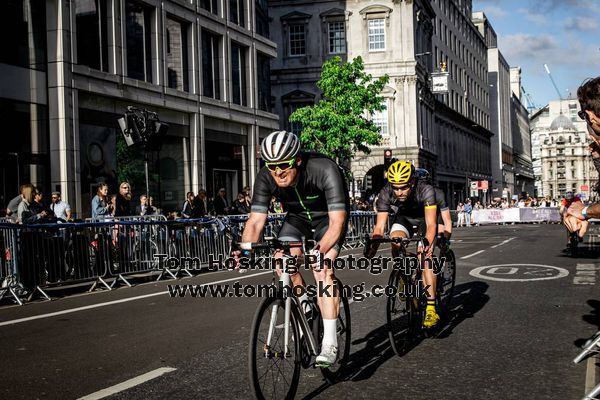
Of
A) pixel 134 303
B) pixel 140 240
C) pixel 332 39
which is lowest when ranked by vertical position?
pixel 134 303

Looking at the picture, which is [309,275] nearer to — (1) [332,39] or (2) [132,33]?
(2) [132,33]

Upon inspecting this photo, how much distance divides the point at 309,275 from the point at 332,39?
142 ft

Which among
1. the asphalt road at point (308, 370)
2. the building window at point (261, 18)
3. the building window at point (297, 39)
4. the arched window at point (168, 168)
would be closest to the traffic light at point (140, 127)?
the asphalt road at point (308, 370)

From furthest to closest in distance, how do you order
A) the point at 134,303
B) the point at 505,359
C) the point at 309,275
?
the point at 309,275 → the point at 134,303 → the point at 505,359

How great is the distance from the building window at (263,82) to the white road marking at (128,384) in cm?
2834

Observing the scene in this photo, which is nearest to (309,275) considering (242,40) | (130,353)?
(130,353)

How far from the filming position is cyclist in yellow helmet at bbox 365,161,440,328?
6.70 metres

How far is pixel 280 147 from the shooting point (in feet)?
15.2

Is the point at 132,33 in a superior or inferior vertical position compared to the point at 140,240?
superior

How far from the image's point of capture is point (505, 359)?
576cm

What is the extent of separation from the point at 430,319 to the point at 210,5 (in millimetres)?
25129

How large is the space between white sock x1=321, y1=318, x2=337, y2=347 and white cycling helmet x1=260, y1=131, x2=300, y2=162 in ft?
4.04

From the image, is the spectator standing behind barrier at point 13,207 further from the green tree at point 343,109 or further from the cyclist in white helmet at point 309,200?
the green tree at point 343,109

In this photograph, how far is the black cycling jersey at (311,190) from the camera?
498 cm
